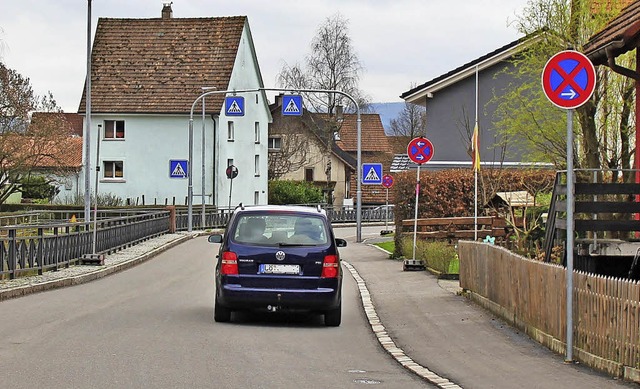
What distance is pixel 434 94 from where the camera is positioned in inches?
1757

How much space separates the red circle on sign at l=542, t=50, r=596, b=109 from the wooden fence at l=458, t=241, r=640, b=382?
190 centimetres

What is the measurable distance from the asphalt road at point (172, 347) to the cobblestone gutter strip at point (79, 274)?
30 centimetres

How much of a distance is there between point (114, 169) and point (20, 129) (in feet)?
65.3

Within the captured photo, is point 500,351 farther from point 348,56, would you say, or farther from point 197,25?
point 348,56

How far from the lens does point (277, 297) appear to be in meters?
14.3

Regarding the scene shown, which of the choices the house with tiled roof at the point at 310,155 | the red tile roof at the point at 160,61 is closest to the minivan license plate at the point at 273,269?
the red tile roof at the point at 160,61

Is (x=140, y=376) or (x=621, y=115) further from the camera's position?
(x=621, y=115)

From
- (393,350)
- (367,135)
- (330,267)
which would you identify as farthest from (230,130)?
(393,350)

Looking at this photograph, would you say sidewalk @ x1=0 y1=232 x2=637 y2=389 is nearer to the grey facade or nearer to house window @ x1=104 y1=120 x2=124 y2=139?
the grey facade

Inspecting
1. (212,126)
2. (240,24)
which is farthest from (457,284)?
(240,24)

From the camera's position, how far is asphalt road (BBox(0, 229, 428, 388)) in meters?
9.67

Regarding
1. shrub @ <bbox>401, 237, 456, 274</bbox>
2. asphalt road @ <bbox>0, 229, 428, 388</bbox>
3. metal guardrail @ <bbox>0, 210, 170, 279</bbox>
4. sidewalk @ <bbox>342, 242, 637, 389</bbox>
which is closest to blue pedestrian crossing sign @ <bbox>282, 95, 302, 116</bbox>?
metal guardrail @ <bbox>0, 210, 170, 279</bbox>

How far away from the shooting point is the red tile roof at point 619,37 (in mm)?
16688

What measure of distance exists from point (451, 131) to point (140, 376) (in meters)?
36.1
